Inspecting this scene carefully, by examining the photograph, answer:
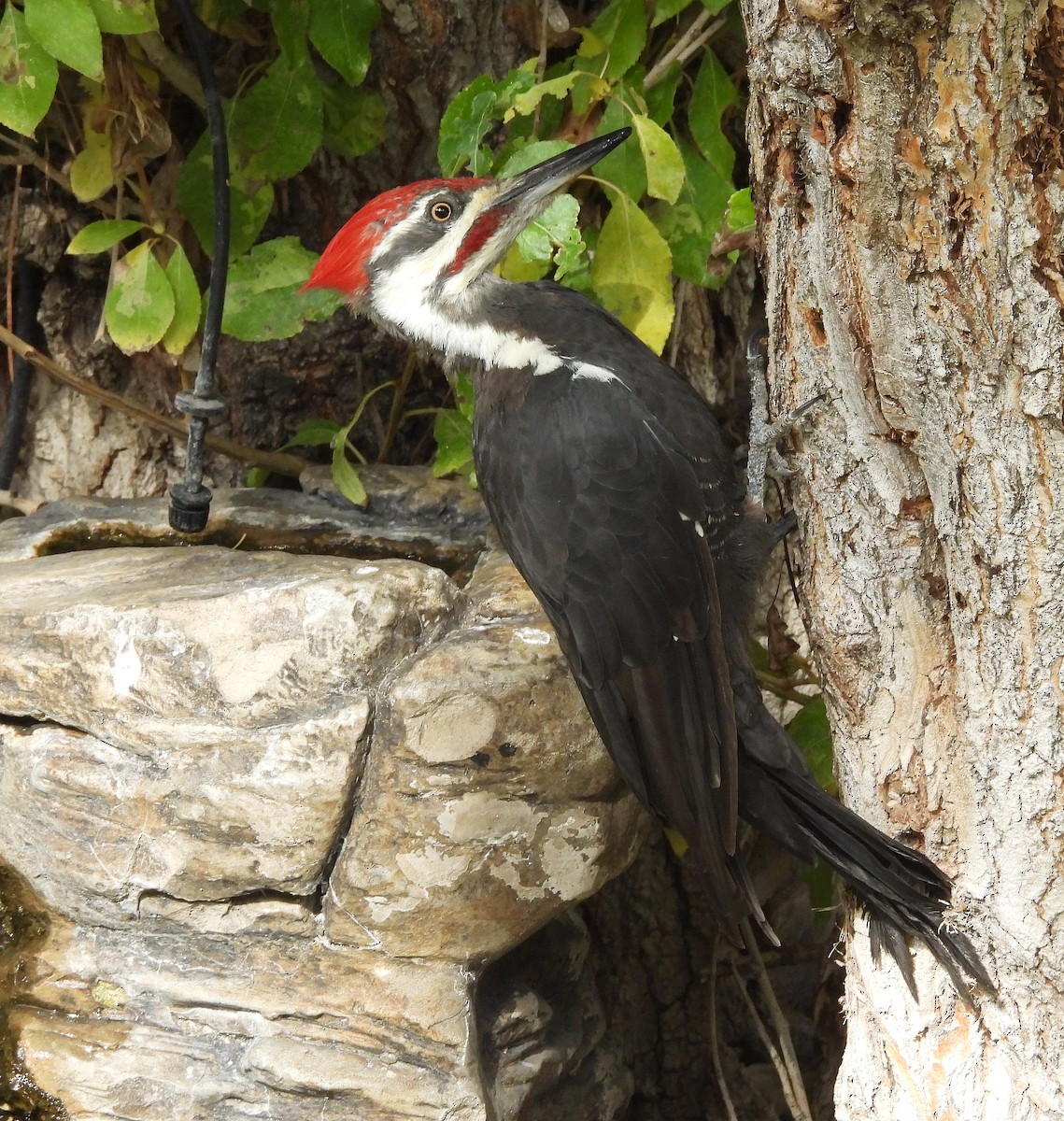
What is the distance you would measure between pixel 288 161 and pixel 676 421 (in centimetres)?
95

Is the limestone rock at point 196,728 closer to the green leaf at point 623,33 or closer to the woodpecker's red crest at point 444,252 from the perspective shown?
the woodpecker's red crest at point 444,252

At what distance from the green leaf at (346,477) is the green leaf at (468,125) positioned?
21.2 inches

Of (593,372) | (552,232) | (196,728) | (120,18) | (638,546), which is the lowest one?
(196,728)

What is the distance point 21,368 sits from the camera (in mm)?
2666

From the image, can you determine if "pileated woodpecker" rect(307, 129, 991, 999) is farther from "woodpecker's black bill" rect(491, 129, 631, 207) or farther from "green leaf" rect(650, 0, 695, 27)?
"green leaf" rect(650, 0, 695, 27)

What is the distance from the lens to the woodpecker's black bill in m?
1.89

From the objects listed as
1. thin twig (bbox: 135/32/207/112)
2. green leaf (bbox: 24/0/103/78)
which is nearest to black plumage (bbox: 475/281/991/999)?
green leaf (bbox: 24/0/103/78)

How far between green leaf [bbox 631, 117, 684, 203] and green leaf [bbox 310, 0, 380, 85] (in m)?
0.53

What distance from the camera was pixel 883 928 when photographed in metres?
1.62

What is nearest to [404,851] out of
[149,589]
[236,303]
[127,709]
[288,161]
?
[127,709]

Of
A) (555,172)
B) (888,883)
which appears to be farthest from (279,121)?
(888,883)

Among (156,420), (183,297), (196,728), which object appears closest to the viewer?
(196,728)

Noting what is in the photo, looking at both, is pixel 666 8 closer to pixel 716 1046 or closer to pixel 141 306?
pixel 141 306

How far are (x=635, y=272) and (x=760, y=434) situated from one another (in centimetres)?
39
